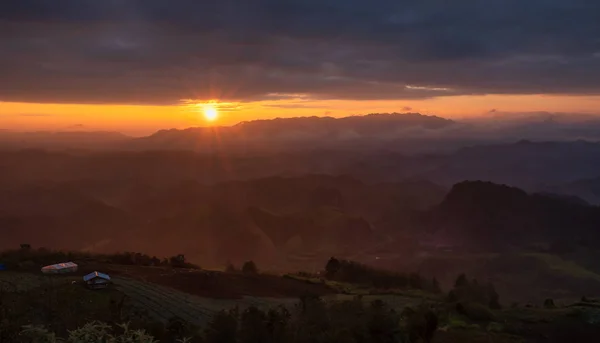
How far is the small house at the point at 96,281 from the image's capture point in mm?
27859

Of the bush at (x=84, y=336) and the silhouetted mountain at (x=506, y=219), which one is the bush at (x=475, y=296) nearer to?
the bush at (x=84, y=336)

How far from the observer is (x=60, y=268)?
3038 centimetres

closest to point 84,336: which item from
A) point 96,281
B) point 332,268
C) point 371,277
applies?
point 96,281

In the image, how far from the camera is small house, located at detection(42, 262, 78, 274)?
29.8 meters

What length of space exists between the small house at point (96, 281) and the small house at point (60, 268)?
2.60 meters

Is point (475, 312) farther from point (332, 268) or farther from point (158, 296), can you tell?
point (332, 268)

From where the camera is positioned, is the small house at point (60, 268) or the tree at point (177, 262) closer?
the small house at point (60, 268)

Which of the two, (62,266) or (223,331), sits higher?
(223,331)

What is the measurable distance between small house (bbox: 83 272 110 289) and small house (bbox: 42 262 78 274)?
2601 mm

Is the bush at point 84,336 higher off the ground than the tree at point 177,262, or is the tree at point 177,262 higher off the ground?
the bush at point 84,336

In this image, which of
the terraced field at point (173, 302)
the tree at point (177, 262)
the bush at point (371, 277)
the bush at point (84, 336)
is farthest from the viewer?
the bush at point (371, 277)

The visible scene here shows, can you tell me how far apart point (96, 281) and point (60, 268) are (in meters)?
3.45

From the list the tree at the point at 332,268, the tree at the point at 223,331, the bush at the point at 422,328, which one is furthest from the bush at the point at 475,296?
the tree at the point at 223,331

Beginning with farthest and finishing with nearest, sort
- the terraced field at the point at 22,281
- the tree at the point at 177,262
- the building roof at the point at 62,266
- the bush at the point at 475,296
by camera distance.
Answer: the tree at the point at 177,262 → the bush at the point at 475,296 → the building roof at the point at 62,266 → the terraced field at the point at 22,281
